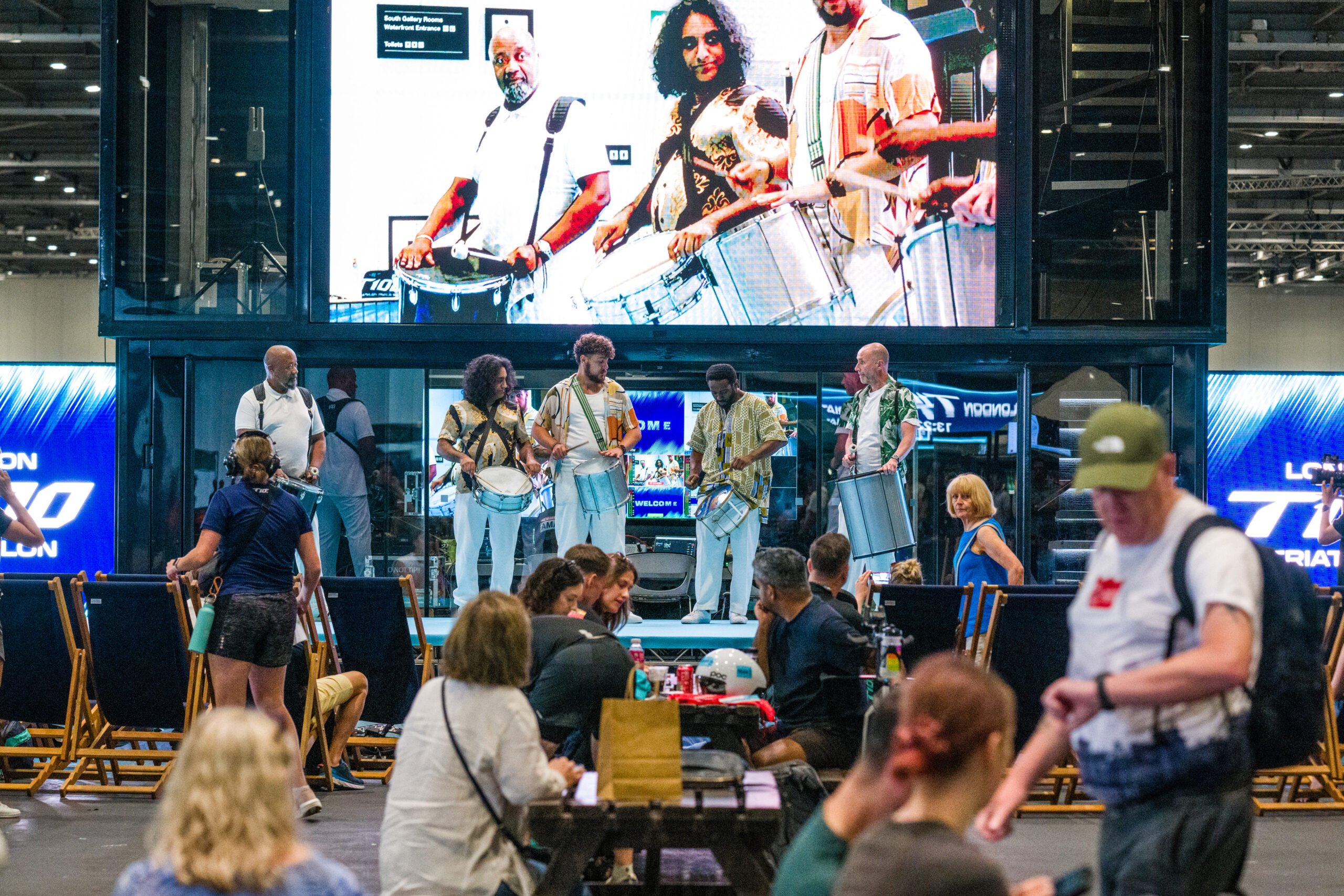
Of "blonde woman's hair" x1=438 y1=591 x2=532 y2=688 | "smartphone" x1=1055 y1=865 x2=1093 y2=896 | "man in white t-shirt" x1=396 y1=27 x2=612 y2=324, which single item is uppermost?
"man in white t-shirt" x1=396 y1=27 x2=612 y2=324

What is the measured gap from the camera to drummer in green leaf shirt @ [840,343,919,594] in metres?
9.76

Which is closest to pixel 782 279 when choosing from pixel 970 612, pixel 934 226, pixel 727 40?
pixel 934 226

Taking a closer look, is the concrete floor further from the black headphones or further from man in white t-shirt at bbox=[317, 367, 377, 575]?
man in white t-shirt at bbox=[317, 367, 377, 575]

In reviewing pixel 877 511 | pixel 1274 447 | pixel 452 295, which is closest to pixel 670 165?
pixel 452 295

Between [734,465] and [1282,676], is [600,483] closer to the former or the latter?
[734,465]

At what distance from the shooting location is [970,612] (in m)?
7.41

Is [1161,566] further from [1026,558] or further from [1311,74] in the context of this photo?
[1311,74]

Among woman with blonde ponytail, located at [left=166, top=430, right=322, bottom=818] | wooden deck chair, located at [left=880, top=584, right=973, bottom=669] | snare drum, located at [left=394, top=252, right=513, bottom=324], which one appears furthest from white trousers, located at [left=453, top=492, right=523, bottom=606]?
wooden deck chair, located at [left=880, top=584, right=973, bottom=669]

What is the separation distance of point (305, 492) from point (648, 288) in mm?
3319

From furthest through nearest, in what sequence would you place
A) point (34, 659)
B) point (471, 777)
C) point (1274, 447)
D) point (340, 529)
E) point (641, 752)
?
point (1274, 447) → point (340, 529) → point (34, 659) → point (641, 752) → point (471, 777)

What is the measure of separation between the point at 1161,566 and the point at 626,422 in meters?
7.23

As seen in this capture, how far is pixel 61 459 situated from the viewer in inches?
656

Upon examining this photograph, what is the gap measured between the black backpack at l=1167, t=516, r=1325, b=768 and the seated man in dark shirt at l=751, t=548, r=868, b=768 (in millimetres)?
2722

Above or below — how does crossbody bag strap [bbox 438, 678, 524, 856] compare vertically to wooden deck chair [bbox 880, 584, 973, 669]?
above
